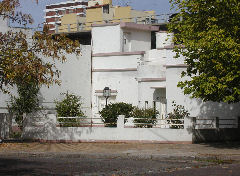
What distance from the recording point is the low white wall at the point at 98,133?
2609cm

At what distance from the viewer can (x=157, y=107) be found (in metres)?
32.9

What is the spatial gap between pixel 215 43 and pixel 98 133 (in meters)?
9.18

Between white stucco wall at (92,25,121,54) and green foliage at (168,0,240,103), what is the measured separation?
53.9ft

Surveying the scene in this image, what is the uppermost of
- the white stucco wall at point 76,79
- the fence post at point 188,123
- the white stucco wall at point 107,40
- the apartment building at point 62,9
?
the apartment building at point 62,9

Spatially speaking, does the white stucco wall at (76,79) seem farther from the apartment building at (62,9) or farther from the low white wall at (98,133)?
the apartment building at (62,9)

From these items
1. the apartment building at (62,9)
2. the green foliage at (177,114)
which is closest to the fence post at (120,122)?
the green foliage at (177,114)

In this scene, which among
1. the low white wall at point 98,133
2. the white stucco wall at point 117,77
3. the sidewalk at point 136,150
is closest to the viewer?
the sidewalk at point 136,150

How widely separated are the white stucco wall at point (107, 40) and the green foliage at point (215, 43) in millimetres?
16440

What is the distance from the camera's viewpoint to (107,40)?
130 feet

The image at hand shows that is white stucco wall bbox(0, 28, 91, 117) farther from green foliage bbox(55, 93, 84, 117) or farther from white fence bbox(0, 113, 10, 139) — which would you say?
white fence bbox(0, 113, 10, 139)

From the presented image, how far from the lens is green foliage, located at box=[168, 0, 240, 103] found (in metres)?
20.9

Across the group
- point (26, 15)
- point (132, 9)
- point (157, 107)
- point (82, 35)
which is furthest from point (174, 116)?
point (132, 9)

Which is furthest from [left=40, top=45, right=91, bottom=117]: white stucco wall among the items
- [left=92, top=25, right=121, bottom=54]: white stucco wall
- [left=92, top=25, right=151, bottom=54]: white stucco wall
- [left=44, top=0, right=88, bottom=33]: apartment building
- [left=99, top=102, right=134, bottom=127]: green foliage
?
[left=44, top=0, right=88, bottom=33]: apartment building

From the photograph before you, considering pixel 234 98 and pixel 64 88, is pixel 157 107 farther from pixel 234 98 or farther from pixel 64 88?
pixel 234 98
